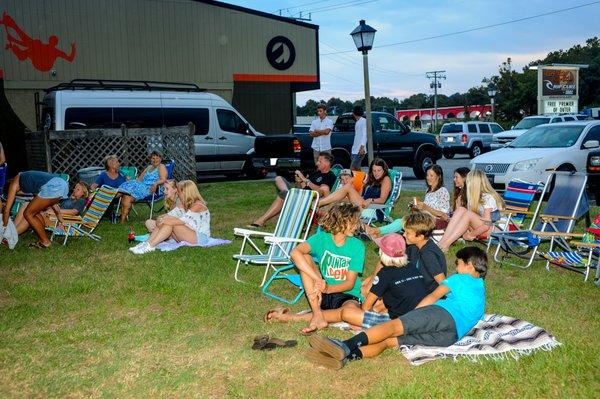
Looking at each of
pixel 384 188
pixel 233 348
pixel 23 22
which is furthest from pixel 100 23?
pixel 233 348

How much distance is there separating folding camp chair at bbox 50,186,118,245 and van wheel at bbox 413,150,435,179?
10.4 m

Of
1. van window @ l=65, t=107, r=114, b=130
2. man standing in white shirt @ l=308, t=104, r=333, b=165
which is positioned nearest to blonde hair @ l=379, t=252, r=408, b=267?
man standing in white shirt @ l=308, t=104, r=333, b=165

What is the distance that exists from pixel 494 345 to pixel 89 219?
21.0 feet

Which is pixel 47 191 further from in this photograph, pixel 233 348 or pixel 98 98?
pixel 98 98

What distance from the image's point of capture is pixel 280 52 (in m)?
25.6

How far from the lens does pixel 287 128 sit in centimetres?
2678

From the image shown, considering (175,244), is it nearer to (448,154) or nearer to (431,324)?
(431,324)

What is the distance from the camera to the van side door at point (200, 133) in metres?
17.5

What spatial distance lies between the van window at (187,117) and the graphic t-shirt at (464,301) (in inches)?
539

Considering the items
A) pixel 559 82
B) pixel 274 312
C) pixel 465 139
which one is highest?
pixel 559 82

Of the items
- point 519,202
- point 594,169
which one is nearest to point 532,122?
point 594,169

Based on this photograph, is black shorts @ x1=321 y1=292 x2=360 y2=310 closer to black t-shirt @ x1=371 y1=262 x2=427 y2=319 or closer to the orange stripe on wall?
black t-shirt @ x1=371 y1=262 x2=427 y2=319

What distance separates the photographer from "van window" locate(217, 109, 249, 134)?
59.0 feet

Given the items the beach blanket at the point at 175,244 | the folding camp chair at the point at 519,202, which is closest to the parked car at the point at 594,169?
the folding camp chair at the point at 519,202
